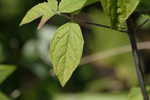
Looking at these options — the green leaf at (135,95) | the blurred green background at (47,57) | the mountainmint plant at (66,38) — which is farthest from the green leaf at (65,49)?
the blurred green background at (47,57)

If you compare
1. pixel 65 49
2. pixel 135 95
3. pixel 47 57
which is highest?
pixel 65 49

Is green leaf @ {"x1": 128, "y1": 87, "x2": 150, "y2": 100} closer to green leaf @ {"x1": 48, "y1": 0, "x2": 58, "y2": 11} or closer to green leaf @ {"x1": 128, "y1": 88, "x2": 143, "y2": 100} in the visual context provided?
green leaf @ {"x1": 128, "y1": 88, "x2": 143, "y2": 100}

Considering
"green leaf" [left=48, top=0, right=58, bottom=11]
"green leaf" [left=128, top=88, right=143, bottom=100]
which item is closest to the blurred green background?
"green leaf" [left=128, top=88, right=143, bottom=100]

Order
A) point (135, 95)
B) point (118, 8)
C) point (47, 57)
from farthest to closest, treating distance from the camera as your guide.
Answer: point (47, 57), point (135, 95), point (118, 8)

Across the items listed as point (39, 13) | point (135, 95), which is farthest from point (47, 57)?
point (39, 13)

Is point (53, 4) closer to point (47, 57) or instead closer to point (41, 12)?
point (41, 12)

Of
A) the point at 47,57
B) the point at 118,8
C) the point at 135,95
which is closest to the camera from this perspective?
the point at 118,8

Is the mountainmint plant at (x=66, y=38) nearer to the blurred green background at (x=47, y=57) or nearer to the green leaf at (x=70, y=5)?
the green leaf at (x=70, y=5)

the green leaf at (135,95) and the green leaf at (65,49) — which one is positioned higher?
the green leaf at (65,49)
